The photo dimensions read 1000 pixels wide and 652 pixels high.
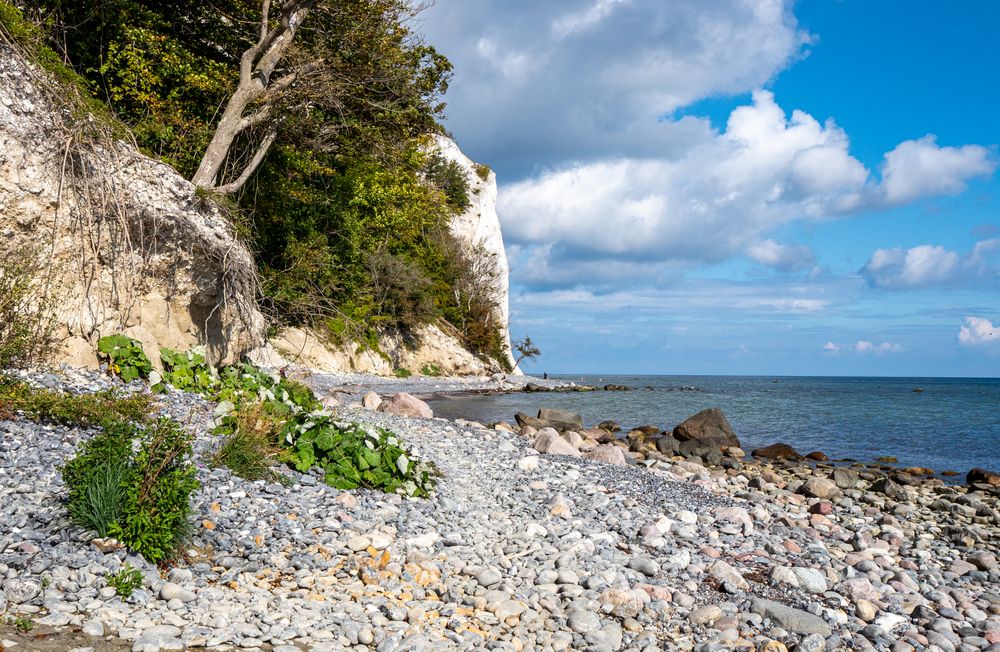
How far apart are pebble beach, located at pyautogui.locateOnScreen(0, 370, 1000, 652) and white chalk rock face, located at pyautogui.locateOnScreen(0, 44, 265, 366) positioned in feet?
4.83

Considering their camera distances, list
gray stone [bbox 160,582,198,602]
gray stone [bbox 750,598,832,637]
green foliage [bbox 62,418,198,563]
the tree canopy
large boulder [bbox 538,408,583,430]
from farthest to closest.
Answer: large boulder [bbox 538,408,583,430]
the tree canopy
gray stone [bbox 750,598,832,637]
green foliage [bbox 62,418,198,563]
gray stone [bbox 160,582,198,602]

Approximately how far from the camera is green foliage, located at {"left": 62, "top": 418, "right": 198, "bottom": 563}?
505 cm

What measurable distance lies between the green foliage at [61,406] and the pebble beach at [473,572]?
0.75 feet

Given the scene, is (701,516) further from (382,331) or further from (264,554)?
(382,331)

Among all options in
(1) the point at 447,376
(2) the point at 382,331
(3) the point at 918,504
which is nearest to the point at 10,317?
(3) the point at 918,504

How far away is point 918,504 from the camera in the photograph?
42.8 feet

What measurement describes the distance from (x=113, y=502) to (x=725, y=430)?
19.1m

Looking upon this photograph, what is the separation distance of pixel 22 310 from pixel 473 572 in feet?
24.5

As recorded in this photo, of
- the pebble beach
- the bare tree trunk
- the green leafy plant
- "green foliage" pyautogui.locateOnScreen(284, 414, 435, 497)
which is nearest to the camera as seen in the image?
the green leafy plant

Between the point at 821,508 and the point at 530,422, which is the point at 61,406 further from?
the point at 530,422

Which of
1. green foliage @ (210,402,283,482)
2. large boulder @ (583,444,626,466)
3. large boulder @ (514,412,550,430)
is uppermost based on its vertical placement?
green foliage @ (210,402,283,482)

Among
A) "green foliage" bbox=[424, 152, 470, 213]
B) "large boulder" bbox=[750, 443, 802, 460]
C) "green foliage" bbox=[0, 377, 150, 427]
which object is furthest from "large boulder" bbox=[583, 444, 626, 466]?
"green foliage" bbox=[424, 152, 470, 213]

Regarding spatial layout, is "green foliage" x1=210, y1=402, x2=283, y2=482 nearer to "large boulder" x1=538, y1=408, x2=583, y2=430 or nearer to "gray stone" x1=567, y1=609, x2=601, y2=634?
"gray stone" x1=567, y1=609, x2=601, y2=634

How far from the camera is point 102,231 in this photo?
34.1 feet
